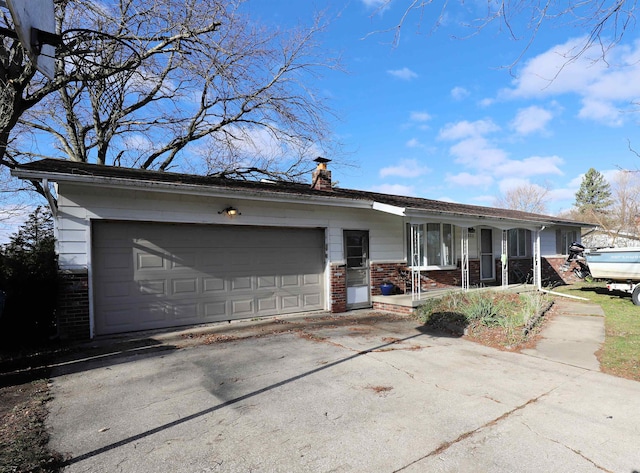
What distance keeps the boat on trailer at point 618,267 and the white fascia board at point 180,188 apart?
829 centimetres

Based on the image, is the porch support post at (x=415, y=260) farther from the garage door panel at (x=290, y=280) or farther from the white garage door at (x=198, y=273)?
the garage door panel at (x=290, y=280)

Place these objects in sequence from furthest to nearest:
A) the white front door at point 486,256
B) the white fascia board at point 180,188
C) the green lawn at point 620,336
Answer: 1. the white front door at point 486,256
2. the white fascia board at point 180,188
3. the green lawn at point 620,336

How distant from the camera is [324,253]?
9.98m

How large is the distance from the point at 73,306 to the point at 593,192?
6083cm

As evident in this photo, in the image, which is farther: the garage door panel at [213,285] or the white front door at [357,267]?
the white front door at [357,267]

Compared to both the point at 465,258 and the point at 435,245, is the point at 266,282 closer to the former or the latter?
the point at 435,245

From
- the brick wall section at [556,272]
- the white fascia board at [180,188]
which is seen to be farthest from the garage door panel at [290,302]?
the brick wall section at [556,272]

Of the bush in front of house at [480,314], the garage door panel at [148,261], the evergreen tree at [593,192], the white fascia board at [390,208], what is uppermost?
the evergreen tree at [593,192]

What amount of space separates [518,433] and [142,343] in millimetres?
5980

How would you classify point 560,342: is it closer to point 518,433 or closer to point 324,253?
point 518,433

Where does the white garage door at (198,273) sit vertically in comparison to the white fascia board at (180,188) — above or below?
below

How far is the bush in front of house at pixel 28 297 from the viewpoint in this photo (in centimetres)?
606

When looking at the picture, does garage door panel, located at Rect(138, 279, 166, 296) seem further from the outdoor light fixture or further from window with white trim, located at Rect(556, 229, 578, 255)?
window with white trim, located at Rect(556, 229, 578, 255)

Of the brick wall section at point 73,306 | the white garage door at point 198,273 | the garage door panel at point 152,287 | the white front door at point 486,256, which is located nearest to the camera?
the brick wall section at point 73,306
